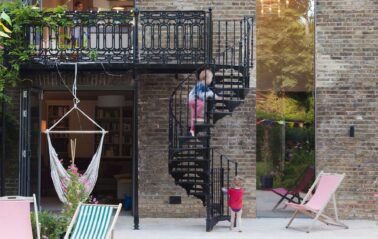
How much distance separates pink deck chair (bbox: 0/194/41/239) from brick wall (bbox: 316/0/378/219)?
19.6 feet

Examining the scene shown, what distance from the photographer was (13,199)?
855 cm

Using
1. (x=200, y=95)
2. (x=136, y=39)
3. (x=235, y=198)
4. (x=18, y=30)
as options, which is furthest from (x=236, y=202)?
(x=18, y=30)

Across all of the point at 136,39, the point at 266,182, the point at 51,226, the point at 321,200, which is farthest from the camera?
the point at 266,182

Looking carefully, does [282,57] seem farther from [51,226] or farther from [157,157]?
[51,226]

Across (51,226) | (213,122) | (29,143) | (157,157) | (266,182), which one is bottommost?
(51,226)

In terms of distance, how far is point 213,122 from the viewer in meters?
11.0

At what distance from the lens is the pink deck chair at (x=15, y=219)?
8.41m

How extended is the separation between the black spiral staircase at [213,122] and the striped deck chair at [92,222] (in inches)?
86.3

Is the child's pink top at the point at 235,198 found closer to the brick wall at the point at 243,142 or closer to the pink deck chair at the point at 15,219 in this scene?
the brick wall at the point at 243,142

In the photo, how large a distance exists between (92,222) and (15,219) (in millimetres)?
978

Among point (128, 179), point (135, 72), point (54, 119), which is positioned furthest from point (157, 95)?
point (54, 119)

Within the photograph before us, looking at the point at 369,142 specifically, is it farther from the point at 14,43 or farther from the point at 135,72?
the point at 14,43

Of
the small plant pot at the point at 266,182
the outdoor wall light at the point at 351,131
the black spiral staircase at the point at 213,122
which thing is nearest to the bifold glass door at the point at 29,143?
the black spiral staircase at the point at 213,122

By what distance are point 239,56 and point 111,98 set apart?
3.48m
